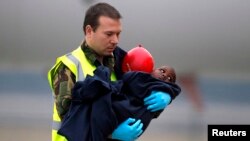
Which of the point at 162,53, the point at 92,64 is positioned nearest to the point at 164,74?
the point at 92,64

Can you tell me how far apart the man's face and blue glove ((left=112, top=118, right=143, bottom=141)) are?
200mm

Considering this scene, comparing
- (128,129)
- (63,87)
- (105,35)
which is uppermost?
(105,35)

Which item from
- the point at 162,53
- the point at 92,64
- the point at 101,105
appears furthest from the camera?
the point at 162,53

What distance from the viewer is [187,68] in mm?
2143

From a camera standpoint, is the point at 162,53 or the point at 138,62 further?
the point at 162,53

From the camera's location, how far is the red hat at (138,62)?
3.96ft

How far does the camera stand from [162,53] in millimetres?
2105

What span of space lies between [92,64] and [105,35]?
0.33 ft

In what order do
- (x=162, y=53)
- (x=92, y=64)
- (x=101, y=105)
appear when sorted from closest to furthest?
(x=101, y=105) → (x=92, y=64) → (x=162, y=53)

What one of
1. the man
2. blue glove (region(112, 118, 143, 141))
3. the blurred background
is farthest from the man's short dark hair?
the blurred background

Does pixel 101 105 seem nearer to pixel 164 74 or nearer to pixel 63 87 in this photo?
pixel 63 87

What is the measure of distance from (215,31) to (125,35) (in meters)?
0.47

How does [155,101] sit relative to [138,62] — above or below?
below

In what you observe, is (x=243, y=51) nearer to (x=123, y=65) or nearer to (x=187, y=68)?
(x=187, y=68)
